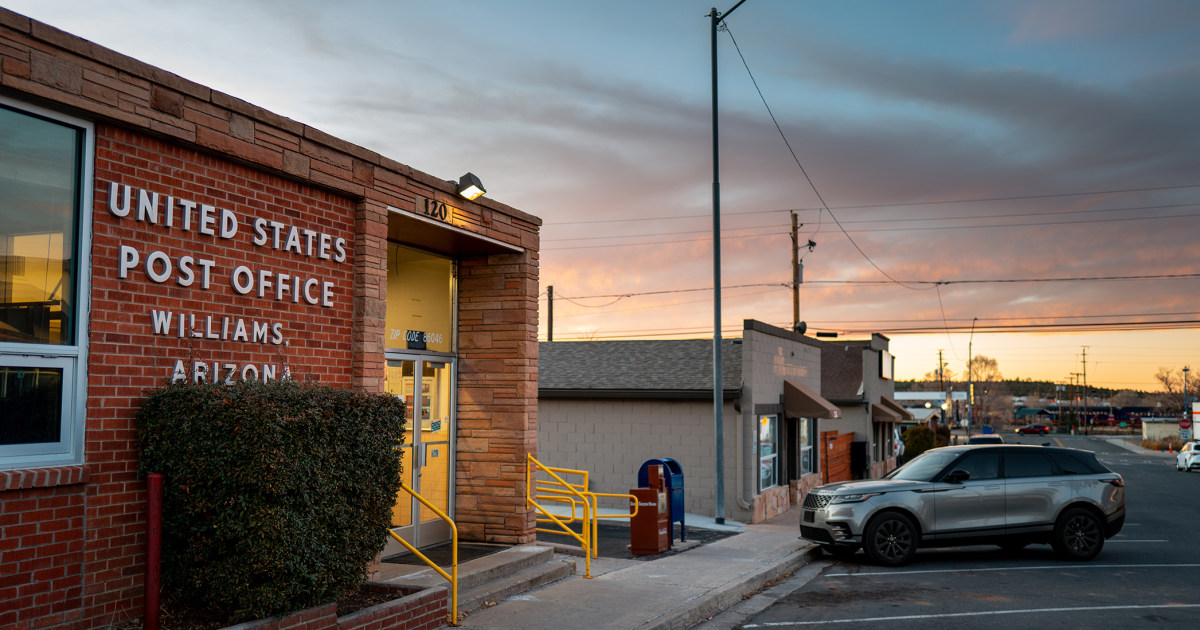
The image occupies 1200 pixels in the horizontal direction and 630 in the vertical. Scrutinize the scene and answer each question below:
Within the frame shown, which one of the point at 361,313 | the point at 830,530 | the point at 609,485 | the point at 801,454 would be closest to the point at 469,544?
the point at 361,313

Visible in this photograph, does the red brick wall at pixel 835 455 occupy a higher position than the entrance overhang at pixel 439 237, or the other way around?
the entrance overhang at pixel 439 237

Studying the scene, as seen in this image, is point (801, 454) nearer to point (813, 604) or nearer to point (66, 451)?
point (813, 604)

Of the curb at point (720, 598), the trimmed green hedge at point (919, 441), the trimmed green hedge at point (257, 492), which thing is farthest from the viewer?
the trimmed green hedge at point (919, 441)

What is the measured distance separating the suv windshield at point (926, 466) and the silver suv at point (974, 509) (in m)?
0.04

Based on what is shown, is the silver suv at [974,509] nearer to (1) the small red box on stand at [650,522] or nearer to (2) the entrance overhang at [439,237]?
(1) the small red box on stand at [650,522]

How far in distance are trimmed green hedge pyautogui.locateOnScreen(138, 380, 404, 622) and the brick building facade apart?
0.41 metres

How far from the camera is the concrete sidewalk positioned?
876 cm

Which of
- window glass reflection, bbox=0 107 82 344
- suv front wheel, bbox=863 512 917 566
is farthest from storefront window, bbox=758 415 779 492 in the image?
window glass reflection, bbox=0 107 82 344

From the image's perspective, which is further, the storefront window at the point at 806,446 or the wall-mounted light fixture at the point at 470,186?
the storefront window at the point at 806,446

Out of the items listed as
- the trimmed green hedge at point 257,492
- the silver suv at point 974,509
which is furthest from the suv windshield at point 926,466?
the trimmed green hedge at point 257,492

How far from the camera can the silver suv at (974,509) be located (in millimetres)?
13430

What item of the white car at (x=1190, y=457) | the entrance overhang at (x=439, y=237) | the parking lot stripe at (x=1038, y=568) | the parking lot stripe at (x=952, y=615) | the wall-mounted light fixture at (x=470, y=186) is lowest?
the white car at (x=1190, y=457)

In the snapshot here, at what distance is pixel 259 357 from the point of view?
8039 millimetres

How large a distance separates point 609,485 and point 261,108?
13.7 metres
